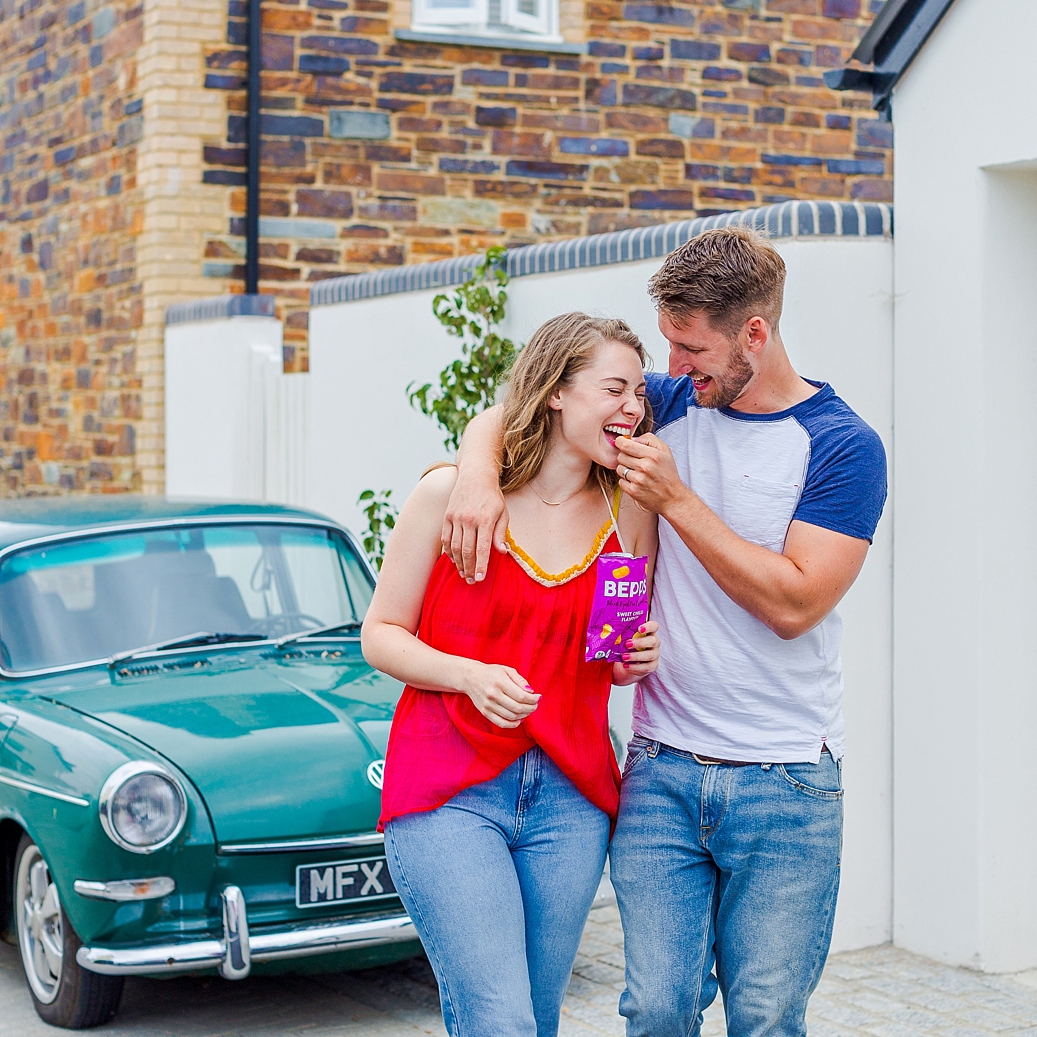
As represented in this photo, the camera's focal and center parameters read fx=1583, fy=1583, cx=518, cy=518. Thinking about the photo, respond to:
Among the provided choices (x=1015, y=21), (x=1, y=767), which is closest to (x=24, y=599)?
(x=1, y=767)

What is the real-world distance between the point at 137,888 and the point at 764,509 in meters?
2.36

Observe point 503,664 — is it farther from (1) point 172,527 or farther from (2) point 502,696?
(1) point 172,527

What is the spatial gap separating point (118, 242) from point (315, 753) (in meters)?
7.67

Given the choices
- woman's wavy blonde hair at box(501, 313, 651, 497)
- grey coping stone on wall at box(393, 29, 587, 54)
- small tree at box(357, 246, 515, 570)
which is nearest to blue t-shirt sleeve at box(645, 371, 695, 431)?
woman's wavy blonde hair at box(501, 313, 651, 497)

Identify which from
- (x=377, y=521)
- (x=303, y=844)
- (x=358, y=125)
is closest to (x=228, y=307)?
(x=358, y=125)

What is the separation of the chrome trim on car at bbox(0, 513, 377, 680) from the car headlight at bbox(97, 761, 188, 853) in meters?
0.97

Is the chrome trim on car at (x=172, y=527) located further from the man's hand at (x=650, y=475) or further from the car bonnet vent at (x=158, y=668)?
the man's hand at (x=650, y=475)

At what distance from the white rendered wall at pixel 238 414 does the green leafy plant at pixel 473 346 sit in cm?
201

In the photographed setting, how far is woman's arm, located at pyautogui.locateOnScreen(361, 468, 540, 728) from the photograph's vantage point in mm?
2904

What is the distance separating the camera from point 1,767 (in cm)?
491

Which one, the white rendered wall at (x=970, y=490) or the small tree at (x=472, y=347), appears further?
the small tree at (x=472, y=347)

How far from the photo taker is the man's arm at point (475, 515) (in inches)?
113

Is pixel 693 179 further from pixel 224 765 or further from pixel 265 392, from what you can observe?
pixel 224 765

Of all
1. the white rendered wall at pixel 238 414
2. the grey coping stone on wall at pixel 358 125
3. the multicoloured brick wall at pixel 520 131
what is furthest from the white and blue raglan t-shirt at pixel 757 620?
the grey coping stone on wall at pixel 358 125
